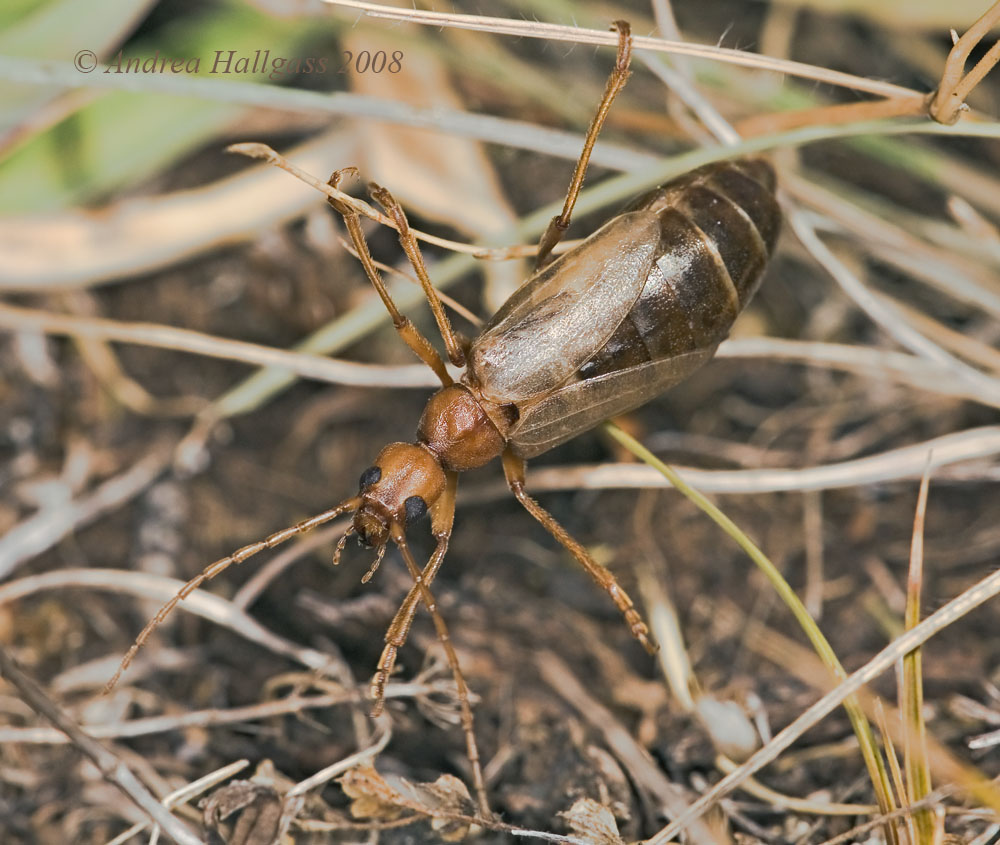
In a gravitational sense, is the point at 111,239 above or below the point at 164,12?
below

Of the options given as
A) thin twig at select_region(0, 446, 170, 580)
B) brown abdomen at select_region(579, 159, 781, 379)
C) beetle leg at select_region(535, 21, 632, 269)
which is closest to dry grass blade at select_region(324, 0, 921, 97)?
beetle leg at select_region(535, 21, 632, 269)

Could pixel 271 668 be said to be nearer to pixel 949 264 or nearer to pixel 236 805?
pixel 236 805

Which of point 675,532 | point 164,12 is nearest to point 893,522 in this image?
point 675,532

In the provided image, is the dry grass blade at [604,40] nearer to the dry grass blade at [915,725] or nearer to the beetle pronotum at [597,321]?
the beetle pronotum at [597,321]

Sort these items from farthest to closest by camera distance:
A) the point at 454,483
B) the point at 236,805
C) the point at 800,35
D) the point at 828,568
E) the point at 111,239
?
the point at 800,35, the point at 111,239, the point at 828,568, the point at 454,483, the point at 236,805

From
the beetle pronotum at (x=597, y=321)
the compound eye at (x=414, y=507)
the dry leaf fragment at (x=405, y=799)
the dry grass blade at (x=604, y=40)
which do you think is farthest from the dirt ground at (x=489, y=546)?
the dry grass blade at (x=604, y=40)


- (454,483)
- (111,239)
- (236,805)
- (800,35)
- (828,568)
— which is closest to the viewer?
(236,805)
